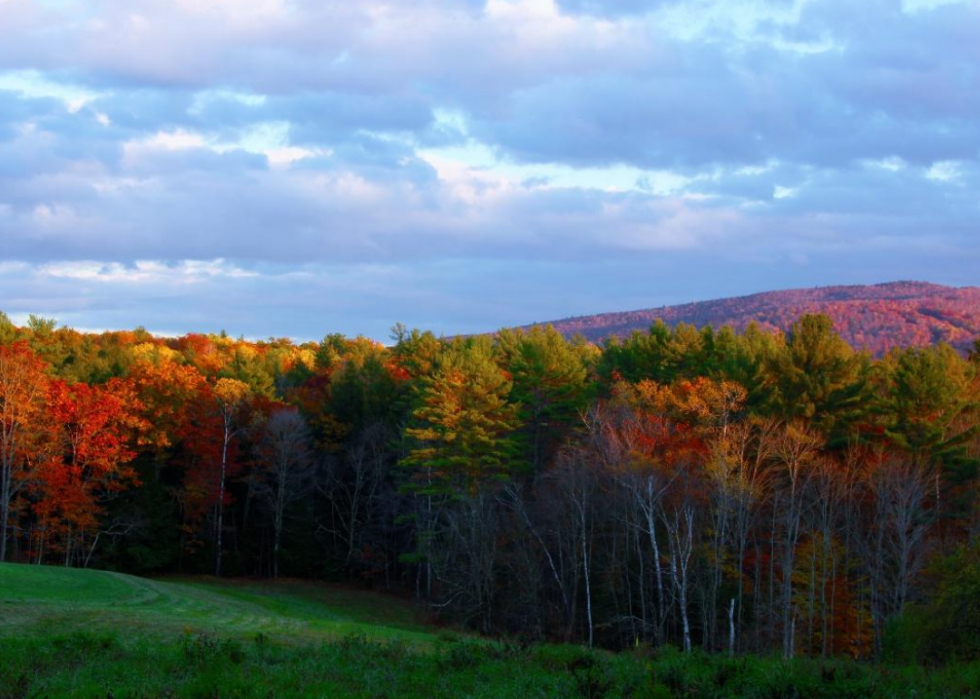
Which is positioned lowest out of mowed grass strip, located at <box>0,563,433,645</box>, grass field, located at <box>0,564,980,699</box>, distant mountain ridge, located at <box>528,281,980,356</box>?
mowed grass strip, located at <box>0,563,433,645</box>

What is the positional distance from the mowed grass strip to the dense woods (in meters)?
3.80

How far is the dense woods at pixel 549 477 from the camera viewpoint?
1420 inches

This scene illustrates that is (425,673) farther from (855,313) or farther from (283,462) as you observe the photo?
(855,313)

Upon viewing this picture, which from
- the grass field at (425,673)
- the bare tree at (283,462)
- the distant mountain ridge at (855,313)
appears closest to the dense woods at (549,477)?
the bare tree at (283,462)

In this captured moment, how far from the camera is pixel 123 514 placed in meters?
49.2

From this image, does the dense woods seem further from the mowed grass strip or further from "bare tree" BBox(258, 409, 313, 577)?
the mowed grass strip

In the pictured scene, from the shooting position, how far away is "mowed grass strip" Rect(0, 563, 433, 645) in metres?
23.0

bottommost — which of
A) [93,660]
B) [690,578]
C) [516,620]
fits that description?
[516,620]

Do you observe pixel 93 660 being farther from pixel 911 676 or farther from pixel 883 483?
pixel 883 483

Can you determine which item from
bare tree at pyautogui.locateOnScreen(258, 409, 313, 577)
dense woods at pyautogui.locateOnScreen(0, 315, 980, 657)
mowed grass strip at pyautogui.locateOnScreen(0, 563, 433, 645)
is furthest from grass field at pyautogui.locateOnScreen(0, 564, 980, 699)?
bare tree at pyautogui.locateOnScreen(258, 409, 313, 577)

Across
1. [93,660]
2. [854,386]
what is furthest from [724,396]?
[93,660]

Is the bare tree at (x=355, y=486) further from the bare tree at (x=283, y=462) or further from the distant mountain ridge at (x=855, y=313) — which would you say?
the distant mountain ridge at (x=855, y=313)

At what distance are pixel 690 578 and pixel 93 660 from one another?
28668 millimetres

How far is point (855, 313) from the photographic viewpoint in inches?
3740
